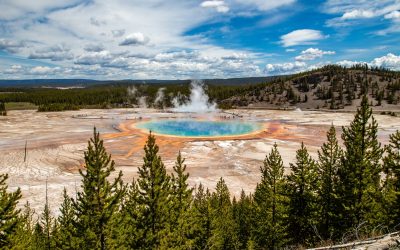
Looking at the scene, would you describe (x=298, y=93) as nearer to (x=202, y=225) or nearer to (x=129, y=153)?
(x=129, y=153)

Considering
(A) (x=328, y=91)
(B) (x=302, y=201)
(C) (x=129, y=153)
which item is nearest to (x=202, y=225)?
(B) (x=302, y=201)

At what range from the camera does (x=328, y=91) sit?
154 meters

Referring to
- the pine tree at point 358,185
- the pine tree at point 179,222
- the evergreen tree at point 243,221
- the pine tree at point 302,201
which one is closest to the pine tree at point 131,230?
the pine tree at point 179,222

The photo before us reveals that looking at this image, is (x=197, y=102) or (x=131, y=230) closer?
(x=131, y=230)

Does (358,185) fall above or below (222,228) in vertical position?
above

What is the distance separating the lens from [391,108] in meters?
127

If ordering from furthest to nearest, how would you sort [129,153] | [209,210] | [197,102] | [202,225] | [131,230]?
[197,102]
[129,153]
[202,225]
[209,210]
[131,230]

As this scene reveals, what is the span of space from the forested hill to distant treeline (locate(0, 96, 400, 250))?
4760 inches

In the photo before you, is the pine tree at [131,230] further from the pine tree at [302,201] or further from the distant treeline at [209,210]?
the pine tree at [302,201]

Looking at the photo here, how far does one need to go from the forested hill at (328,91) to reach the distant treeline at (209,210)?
121 meters

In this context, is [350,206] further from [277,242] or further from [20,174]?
[20,174]

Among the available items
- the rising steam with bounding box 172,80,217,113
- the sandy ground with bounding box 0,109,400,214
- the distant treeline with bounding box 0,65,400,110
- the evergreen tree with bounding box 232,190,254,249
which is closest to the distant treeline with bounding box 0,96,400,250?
the evergreen tree with bounding box 232,190,254,249

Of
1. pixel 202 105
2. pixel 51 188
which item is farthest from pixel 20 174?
pixel 202 105

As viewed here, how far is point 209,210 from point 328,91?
483ft
